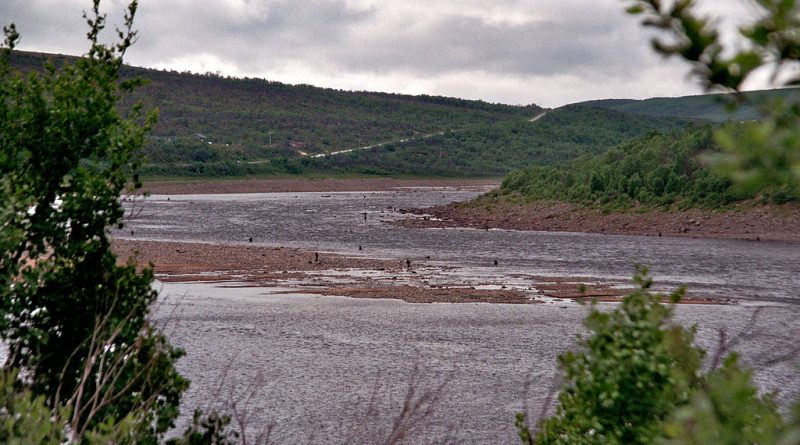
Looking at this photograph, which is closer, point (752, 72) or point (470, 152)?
point (752, 72)

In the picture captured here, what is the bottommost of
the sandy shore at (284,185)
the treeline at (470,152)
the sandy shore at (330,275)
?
the sandy shore at (284,185)

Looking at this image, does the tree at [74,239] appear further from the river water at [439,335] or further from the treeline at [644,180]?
the treeline at [644,180]

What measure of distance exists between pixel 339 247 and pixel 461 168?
→ 7888 centimetres

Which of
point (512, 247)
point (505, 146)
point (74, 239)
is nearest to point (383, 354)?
point (74, 239)

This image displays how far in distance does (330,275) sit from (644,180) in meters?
24.9

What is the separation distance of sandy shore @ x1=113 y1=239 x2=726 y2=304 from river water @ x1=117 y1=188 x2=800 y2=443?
0.94 metres

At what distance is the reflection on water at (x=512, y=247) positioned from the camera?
982 inches

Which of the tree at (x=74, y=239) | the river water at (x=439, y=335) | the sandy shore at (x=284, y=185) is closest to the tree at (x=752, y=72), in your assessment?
the river water at (x=439, y=335)

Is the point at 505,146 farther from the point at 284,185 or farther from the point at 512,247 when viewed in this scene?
the point at 512,247

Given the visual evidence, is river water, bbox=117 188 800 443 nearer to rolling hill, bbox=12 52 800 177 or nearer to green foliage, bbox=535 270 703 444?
green foliage, bbox=535 270 703 444

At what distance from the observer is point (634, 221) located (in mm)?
42188

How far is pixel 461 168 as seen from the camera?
366 feet

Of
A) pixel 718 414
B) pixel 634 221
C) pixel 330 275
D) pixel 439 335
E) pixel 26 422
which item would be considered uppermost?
pixel 718 414

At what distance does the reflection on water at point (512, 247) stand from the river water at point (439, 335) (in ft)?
0.33
